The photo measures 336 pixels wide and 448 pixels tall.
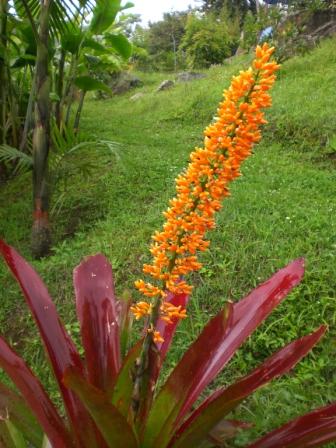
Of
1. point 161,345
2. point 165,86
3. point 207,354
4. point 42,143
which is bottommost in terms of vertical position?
point 161,345

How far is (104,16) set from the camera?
19.7 feet

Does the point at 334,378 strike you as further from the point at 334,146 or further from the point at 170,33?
the point at 170,33

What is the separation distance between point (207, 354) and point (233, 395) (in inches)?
5.2

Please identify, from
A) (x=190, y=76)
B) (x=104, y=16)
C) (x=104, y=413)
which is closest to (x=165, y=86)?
(x=190, y=76)

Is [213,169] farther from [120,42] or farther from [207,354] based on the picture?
[120,42]

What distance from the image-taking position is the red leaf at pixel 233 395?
4.36ft

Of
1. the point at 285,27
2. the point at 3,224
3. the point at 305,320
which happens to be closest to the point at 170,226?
the point at 305,320

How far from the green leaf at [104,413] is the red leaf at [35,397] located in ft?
0.58

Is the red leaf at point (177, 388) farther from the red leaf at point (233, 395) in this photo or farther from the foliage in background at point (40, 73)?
the foliage in background at point (40, 73)

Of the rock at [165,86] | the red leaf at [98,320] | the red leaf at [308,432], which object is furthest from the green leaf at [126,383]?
the rock at [165,86]

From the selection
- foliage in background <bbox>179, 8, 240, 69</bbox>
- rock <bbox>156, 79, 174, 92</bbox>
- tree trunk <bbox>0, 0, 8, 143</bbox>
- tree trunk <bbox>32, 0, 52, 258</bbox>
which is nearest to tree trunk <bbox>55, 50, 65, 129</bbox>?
tree trunk <bbox>0, 0, 8, 143</bbox>

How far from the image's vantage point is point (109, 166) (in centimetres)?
544

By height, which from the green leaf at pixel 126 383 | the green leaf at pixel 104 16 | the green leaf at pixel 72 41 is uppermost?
the green leaf at pixel 104 16

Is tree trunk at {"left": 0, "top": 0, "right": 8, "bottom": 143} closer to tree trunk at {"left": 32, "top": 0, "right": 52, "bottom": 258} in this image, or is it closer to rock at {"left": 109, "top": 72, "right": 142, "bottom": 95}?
tree trunk at {"left": 32, "top": 0, "right": 52, "bottom": 258}
